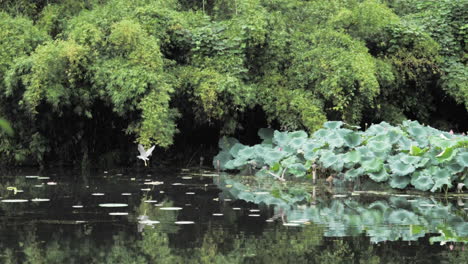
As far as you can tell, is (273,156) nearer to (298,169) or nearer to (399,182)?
(298,169)

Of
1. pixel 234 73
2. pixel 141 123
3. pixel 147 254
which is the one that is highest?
pixel 234 73

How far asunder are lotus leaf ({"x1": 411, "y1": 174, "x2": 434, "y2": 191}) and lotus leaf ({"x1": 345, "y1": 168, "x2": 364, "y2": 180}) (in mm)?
762

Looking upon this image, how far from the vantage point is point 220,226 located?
6.02 m

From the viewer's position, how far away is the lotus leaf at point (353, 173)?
9.20 m

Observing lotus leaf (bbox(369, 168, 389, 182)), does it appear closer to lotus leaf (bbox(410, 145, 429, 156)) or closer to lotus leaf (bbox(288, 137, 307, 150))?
lotus leaf (bbox(410, 145, 429, 156))

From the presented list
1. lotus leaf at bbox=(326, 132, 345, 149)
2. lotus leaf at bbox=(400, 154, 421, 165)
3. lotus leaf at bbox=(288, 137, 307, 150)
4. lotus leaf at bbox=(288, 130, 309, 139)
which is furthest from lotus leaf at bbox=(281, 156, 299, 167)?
lotus leaf at bbox=(400, 154, 421, 165)

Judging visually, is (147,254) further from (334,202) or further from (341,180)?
(341,180)

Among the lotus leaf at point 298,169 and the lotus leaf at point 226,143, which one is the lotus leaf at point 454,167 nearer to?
the lotus leaf at point 298,169

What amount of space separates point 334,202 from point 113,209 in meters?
2.36

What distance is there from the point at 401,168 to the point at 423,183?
34 centimetres

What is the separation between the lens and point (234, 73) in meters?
11.3

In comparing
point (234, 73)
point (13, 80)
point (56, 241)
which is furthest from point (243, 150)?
point (56, 241)

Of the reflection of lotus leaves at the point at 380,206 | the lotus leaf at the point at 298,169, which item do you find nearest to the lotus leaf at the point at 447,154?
the reflection of lotus leaves at the point at 380,206

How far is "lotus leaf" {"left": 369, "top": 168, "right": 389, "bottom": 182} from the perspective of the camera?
8924 millimetres
